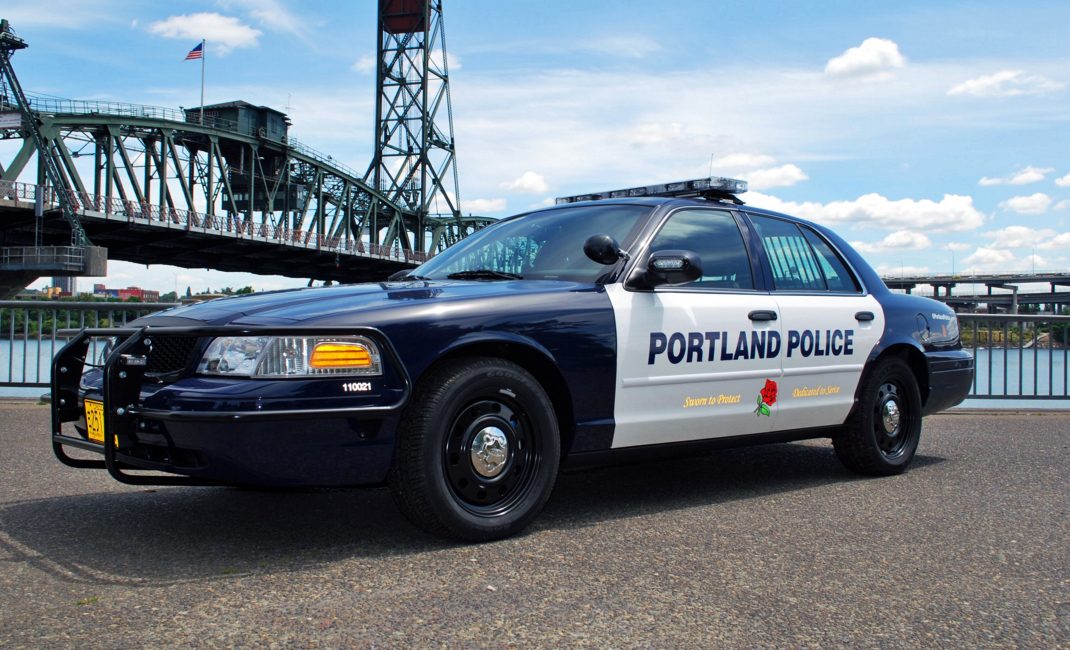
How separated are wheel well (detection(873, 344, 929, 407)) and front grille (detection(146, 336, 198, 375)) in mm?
4007

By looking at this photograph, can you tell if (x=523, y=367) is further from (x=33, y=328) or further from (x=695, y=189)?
(x=33, y=328)

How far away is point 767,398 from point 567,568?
179 cm

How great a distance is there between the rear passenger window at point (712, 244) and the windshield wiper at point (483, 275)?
71cm

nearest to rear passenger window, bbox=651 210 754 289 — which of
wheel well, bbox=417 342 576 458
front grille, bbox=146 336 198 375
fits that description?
wheel well, bbox=417 342 576 458

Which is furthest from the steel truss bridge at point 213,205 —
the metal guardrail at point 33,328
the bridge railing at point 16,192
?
the metal guardrail at point 33,328

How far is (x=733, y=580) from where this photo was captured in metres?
3.18

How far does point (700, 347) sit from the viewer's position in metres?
4.29

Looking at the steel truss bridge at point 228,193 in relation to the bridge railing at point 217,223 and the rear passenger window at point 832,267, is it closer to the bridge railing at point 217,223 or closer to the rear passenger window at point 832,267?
the bridge railing at point 217,223

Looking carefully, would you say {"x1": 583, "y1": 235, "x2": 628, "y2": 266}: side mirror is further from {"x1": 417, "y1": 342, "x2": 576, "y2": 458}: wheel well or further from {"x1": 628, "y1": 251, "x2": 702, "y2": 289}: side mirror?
{"x1": 417, "y1": 342, "x2": 576, "y2": 458}: wheel well

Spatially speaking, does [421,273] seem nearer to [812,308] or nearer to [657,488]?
[657,488]

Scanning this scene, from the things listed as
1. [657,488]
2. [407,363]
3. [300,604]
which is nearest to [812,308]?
[657,488]

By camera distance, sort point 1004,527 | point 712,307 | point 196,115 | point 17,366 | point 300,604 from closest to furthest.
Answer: point 300,604 → point 1004,527 → point 712,307 → point 17,366 → point 196,115

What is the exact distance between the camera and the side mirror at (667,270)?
13.2 ft

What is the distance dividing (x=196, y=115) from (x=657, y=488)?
78.8m
